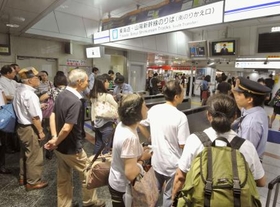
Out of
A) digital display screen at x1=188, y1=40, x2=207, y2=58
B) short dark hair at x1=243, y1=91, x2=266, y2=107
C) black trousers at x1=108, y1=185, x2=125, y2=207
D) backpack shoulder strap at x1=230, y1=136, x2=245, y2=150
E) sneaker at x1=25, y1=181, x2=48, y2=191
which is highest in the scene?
digital display screen at x1=188, y1=40, x2=207, y2=58

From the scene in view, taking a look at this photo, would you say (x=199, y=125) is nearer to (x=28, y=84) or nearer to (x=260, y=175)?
(x=260, y=175)

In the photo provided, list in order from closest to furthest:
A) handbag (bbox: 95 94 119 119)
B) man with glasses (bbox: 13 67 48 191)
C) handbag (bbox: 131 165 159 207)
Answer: handbag (bbox: 131 165 159 207) < man with glasses (bbox: 13 67 48 191) < handbag (bbox: 95 94 119 119)

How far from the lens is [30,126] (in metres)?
2.49

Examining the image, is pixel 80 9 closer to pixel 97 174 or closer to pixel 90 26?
pixel 90 26

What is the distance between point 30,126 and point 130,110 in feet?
5.75

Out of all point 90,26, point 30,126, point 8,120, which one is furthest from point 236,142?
point 90,26

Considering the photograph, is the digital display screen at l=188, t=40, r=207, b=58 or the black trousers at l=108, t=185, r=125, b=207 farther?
the digital display screen at l=188, t=40, r=207, b=58

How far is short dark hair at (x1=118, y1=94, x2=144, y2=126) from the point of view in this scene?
1.34m

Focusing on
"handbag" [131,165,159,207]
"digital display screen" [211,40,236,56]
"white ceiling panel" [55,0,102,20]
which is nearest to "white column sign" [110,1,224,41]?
"white ceiling panel" [55,0,102,20]

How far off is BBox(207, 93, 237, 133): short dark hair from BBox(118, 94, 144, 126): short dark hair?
48cm

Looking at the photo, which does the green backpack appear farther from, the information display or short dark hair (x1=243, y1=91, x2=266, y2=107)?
the information display

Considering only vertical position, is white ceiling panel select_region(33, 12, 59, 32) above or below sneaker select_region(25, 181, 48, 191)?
above

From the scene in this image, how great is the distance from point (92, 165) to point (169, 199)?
68 cm

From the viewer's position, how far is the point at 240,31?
848 cm
